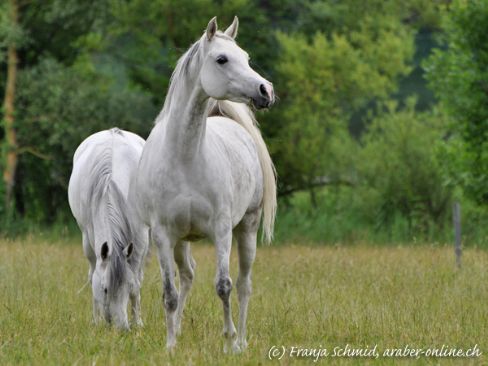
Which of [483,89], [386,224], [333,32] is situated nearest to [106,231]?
[483,89]

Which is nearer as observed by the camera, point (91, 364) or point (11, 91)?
point (91, 364)

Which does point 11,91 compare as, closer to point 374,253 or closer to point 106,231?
point 374,253

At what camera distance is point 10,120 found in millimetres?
20516

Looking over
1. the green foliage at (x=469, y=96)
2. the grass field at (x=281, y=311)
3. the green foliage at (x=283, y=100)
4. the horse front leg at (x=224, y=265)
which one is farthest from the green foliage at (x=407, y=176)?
the horse front leg at (x=224, y=265)

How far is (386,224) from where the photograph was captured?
2069 cm

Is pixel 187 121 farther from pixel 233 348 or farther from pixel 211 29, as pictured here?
pixel 233 348

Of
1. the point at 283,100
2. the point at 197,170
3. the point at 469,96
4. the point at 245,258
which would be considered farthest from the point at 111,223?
the point at 283,100

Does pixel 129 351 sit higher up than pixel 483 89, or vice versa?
pixel 483 89

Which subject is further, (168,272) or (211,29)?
(168,272)

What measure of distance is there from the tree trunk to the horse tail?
1324 cm

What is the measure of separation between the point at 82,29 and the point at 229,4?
3.46 m

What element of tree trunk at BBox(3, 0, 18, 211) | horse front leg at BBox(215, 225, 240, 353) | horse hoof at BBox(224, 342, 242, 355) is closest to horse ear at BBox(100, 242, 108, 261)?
horse front leg at BBox(215, 225, 240, 353)

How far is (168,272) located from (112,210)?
159 centimetres

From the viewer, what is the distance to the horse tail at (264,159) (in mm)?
7988
